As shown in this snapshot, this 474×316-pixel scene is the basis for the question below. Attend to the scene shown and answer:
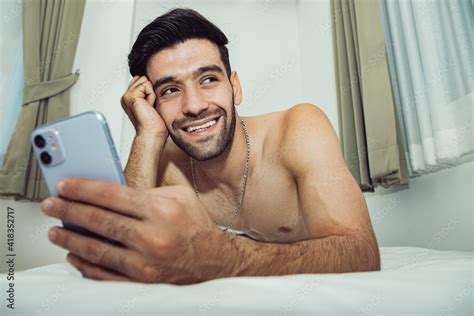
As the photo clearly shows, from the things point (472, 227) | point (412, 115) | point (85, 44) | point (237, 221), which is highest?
point (85, 44)

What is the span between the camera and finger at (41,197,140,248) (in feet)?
1.88

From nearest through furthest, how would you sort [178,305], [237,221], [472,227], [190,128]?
1. [178,305]
2. [190,128]
3. [472,227]
4. [237,221]

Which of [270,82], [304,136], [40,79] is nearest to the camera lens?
[304,136]

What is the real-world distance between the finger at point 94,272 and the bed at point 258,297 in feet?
0.12

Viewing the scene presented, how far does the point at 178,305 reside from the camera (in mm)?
483

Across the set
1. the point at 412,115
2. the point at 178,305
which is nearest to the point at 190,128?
the point at 178,305

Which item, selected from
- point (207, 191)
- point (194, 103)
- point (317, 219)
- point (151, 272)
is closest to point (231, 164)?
point (207, 191)

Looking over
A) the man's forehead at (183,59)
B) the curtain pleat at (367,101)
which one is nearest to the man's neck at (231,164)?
the man's forehead at (183,59)

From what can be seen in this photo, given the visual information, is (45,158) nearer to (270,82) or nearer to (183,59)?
(183,59)

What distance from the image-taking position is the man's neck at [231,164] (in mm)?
1419

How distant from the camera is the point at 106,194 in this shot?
0.58m

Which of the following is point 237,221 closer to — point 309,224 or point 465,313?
point 309,224

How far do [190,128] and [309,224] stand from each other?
479 mm

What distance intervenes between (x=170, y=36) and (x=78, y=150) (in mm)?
838
